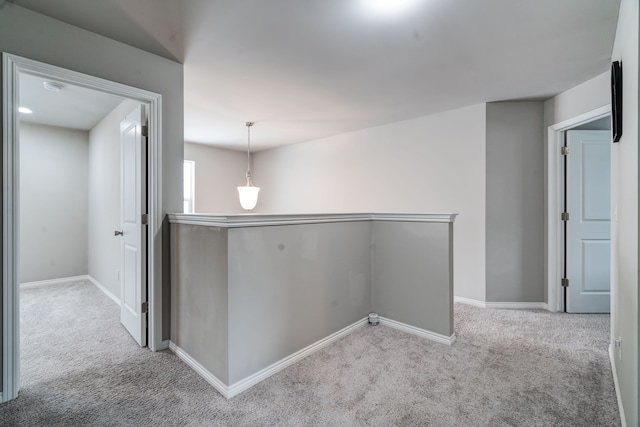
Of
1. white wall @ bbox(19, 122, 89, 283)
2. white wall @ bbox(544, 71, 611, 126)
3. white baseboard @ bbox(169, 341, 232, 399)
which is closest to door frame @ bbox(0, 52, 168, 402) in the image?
white baseboard @ bbox(169, 341, 232, 399)

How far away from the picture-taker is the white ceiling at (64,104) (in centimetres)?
314

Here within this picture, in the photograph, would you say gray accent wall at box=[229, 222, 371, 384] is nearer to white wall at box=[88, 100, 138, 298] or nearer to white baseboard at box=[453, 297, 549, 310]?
white baseboard at box=[453, 297, 549, 310]

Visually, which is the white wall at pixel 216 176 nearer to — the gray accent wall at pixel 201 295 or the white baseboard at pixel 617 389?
the gray accent wall at pixel 201 295

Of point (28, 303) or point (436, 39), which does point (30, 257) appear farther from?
point (436, 39)

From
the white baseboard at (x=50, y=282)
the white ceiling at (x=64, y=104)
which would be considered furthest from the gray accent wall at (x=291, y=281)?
the white baseboard at (x=50, y=282)

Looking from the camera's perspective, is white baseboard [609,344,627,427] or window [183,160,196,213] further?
window [183,160,196,213]

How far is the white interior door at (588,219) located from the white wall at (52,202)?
22.5ft

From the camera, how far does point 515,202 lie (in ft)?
11.7

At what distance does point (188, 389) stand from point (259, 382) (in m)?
0.45

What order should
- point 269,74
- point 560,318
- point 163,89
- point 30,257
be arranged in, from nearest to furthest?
1. point 163,89
2. point 269,74
3. point 560,318
4. point 30,257

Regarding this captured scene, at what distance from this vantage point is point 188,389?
1.91 metres

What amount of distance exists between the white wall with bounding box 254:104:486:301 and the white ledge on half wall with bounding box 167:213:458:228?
140 centimetres

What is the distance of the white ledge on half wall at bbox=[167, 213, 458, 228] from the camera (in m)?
1.89

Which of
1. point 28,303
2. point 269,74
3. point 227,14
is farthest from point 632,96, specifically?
point 28,303
